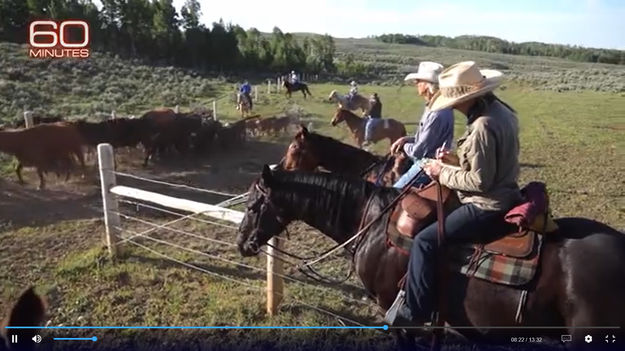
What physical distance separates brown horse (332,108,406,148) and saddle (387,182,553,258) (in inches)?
414

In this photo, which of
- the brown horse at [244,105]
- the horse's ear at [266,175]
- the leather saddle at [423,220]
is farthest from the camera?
the brown horse at [244,105]

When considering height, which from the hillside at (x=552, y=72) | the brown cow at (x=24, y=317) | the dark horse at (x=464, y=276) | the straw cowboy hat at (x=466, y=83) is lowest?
the brown cow at (x=24, y=317)

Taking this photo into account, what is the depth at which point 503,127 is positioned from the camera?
9.25 feet

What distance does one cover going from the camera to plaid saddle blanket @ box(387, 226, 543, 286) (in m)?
2.86

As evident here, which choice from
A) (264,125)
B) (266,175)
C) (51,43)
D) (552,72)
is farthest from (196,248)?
(552,72)

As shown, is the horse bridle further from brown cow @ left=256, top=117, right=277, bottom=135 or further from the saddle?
brown cow @ left=256, top=117, right=277, bottom=135

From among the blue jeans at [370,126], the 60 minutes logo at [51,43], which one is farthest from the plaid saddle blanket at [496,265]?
the 60 minutes logo at [51,43]

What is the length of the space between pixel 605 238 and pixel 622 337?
22.2 inches

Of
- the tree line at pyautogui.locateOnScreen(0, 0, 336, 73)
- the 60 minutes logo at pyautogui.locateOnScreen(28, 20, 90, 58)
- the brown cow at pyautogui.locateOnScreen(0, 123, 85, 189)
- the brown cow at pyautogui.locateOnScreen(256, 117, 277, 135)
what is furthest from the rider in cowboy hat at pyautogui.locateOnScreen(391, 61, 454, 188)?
the tree line at pyautogui.locateOnScreen(0, 0, 336, 73)

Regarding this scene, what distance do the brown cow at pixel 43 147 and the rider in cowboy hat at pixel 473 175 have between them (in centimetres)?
987

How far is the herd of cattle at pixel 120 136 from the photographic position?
35.2 feet

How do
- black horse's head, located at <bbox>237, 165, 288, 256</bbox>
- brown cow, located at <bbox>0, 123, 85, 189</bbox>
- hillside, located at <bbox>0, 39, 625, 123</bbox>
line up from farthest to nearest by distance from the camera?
hillside, located at <bbox>0, 39, 625, 123</bbox> < brown cow, located at <bbox>0, 123, 85, 189</bbox> < black horse's head, located at <bbox>237, 165, 288, 256</bbox>

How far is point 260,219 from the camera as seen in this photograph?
377 centimetres

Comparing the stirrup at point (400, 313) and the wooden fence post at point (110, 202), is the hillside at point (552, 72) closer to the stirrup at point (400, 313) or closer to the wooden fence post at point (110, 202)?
the wooden fence post at point (110, 202)
